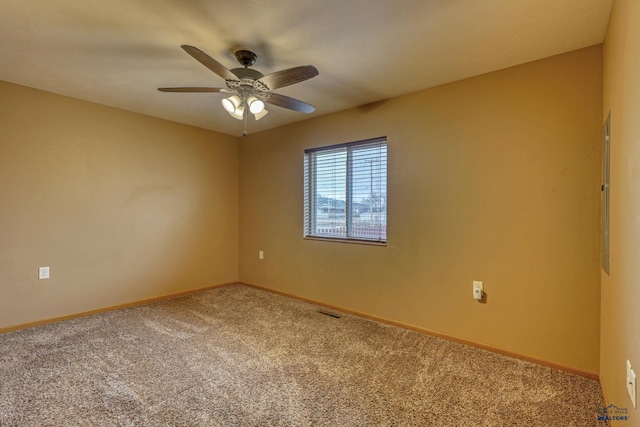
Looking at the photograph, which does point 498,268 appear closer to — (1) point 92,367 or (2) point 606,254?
(2) point 606,254

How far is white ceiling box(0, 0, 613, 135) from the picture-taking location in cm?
174

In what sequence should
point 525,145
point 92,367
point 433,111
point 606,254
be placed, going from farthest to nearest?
point 433,111
point 525,145
point 92,367
point 606,254

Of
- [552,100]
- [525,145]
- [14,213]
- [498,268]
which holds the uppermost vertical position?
[552,100]

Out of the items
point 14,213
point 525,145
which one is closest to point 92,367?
point 14,213

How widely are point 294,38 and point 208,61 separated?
2.01ft

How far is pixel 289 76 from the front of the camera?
6.35 feet

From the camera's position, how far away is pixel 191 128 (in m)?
4.15

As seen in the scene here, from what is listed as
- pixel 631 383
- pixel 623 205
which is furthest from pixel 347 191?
pixel 631 383

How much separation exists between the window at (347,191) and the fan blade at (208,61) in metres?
1.68

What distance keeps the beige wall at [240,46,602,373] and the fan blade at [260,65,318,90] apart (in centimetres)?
141

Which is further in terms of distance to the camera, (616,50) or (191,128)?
(191,128)

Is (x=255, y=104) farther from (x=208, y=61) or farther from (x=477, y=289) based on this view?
(x=477, y=289)

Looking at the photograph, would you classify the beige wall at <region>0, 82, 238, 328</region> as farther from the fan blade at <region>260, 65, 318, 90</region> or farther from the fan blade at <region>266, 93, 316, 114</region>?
the fan blade at <region>260, 65, 318, 90</region>

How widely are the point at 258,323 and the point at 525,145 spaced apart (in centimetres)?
280
